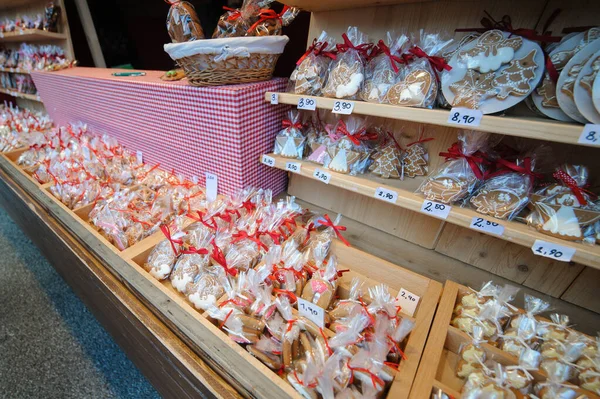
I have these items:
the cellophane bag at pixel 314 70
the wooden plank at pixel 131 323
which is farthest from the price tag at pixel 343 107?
the wooden plank at pixel 131 323

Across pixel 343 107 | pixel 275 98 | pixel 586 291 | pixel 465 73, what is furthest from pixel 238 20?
pixel 586 291

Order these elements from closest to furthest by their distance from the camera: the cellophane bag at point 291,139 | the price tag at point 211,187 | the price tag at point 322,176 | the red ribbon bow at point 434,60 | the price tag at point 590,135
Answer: the price tag at point 590,135, the red ribbon bow at point 434,60, the price tag at point 322,176, the cellophane bag at point 291,139, the price tag at point 211,187

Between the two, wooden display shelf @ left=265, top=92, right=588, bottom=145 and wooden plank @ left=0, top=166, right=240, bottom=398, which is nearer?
wooden display shelf @ left=265, top=92, right=588, bottom=145

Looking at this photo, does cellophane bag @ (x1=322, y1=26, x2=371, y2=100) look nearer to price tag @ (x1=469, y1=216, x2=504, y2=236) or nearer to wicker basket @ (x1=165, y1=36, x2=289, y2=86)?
wicker basket @ (x1=165, y1=36, x2=289, y2=86)

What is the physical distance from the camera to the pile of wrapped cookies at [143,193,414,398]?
686 millimetres

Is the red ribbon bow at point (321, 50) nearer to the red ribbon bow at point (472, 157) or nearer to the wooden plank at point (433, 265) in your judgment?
the red ribbon bow at point (472, 157)

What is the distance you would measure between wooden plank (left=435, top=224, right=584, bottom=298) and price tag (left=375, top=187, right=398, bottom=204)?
39 cm

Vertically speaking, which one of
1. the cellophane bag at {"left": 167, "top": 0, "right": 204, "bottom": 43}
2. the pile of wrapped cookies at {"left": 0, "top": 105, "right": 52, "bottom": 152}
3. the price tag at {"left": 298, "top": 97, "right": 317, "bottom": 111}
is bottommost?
the pile of wrapped cookies at {"left": 0, "top": 105, "right": 52, "bottom": 152}

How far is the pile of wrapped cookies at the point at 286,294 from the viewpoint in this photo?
2.25ft

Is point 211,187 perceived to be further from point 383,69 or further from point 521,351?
point 521,351

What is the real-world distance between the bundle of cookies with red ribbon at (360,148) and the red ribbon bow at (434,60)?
0.29 meters

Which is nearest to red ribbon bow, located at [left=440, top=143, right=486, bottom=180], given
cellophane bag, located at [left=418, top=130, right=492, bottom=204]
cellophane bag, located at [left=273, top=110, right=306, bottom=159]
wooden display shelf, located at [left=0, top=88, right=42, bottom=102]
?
cellophane bag, located at [left=418, top=130, right=492, bottom=204]

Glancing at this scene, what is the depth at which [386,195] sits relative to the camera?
888mm

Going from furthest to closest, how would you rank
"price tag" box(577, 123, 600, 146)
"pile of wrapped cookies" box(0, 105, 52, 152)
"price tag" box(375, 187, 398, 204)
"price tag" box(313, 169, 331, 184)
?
1. "pile of wrapped cookies" box(0, 105, 52, 152)
2. "price tag" box(313, 169, 331, 184)
3. "price tag" box(375, 187, 398, 204)
4. "price tag" box(577, 123, 600, 146)
